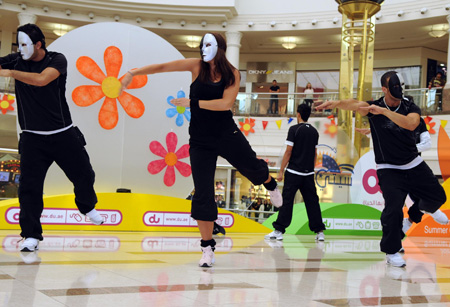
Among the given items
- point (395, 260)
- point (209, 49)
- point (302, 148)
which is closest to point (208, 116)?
point (209, 49)

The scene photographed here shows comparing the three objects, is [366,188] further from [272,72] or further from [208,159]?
[272,72]

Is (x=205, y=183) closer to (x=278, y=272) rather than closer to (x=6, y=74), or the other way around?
(x=278, y=272)

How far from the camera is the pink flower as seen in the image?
712 cm

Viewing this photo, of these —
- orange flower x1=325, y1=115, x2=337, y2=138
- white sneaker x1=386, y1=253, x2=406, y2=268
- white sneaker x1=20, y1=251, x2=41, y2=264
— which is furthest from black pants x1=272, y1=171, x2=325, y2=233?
white sneaker x1=20, y1=251, x2=41, y2=264

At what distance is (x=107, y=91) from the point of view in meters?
6.83

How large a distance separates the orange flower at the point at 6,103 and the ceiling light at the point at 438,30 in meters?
14.7

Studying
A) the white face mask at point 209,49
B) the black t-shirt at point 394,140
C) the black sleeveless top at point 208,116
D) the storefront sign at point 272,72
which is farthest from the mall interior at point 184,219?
the storefront sign at point 272,72

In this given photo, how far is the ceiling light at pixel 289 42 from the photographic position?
74.8 feet

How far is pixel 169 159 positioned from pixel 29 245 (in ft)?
11.1

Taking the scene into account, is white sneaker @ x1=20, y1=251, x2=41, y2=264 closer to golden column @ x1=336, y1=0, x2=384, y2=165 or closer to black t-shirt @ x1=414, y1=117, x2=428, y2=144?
black t-shirt @ x1=414, y1=117, x2=428, y2=144

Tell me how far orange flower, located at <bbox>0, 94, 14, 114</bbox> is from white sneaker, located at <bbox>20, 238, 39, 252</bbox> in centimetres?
1441

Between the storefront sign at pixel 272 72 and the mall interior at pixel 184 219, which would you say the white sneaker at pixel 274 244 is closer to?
the mall interior at pixel 184 219

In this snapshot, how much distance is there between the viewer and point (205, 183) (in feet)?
11.8

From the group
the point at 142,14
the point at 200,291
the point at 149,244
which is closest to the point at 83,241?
the point at 149,244
